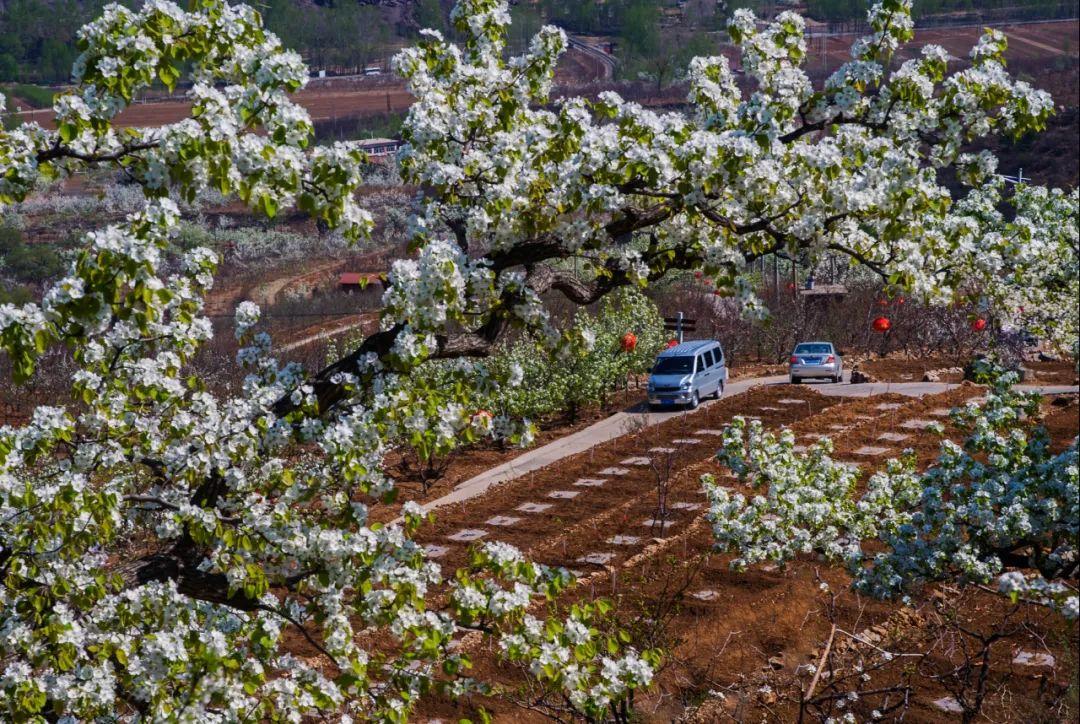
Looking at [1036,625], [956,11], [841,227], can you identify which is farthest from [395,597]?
[956,11]

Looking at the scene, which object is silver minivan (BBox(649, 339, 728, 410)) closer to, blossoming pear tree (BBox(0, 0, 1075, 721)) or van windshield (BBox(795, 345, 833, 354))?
van windshield (BBox(795, 345, 833, 354))

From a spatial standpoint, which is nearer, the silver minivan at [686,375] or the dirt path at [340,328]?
the silver minivan at [686,375]

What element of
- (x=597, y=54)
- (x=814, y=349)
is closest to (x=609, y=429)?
(x=814, y=349)

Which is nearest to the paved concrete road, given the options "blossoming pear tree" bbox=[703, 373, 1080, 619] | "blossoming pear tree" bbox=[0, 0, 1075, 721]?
"blossoming pear tree" bbox=[703, 373, 1080, 619]

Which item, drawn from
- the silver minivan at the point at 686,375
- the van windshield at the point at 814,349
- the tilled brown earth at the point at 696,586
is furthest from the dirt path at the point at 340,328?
the tilled brown earth at the point at 696,586

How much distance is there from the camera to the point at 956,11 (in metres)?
98.9

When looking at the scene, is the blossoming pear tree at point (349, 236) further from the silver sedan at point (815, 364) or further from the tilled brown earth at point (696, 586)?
the silver sedan at point (815, 364)

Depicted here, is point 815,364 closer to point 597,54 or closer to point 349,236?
point 349,236

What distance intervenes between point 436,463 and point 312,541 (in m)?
15.7

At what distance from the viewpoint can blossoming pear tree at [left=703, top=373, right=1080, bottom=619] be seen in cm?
702

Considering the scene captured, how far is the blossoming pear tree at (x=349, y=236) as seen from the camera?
566cm

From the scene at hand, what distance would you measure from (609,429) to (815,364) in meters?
5.70

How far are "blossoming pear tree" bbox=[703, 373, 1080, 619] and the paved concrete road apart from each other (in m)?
9.78

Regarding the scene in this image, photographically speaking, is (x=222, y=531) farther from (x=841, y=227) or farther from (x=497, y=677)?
(x=497, y=677)
